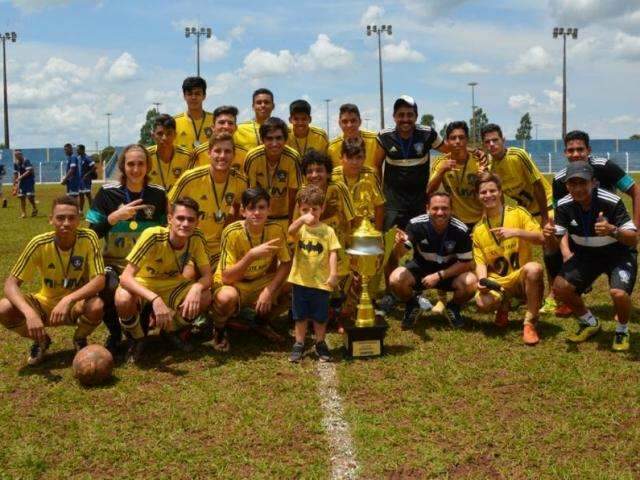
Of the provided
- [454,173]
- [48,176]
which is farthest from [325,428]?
[48,176]

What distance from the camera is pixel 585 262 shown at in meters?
5.52

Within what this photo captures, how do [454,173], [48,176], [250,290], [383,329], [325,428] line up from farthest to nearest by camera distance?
[48,176] → [454,173] → [250,290] → [383,329] → [325,428]

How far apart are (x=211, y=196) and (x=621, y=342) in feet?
12.8

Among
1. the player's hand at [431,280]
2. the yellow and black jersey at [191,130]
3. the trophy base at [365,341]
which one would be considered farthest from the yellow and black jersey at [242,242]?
the yellow and black jersey at [191,130]

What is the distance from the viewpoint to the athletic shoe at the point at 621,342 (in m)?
5.26

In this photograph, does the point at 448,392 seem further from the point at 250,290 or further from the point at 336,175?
the point at 336,175

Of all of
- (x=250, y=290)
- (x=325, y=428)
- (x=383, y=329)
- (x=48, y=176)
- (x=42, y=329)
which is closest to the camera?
(x=325, y=428)

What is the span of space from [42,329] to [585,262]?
4595 millimetres

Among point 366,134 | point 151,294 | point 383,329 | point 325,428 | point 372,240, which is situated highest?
point 366,134

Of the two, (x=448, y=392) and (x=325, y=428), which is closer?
(x=325, y=428)

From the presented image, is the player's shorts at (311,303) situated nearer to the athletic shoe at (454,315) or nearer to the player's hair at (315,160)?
the player's hair at (315,160)

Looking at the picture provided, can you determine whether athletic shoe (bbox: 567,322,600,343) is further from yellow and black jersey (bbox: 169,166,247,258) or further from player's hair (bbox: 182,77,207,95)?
player's hair (bbox: 182,77,207,95)

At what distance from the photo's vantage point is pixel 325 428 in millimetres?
3918

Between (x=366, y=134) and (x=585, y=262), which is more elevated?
(x=366, y=134)
